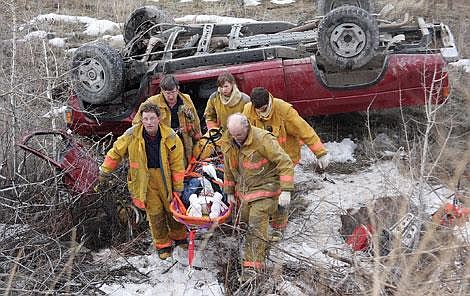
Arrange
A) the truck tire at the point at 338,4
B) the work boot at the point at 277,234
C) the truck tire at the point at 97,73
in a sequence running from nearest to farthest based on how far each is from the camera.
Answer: the work boot at the point at 277,234 < the truck tire at the point at 97,73 < the truck tire at the point at 338,4

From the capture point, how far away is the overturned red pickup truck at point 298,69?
21.7ft

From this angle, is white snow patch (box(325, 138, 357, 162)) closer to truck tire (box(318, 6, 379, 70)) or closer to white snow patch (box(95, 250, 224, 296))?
truck tire (box(318, 6, 379, 70))

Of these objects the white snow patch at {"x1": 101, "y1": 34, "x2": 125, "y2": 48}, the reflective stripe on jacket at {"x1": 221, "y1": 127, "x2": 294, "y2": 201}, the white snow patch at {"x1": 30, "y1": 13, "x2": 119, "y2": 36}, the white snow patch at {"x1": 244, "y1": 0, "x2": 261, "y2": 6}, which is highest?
the white snow patch at {"x1": 244, "y1": 0, "x2": 261, "y2": 6}

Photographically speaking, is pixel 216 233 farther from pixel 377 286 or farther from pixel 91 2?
pixel 91 2

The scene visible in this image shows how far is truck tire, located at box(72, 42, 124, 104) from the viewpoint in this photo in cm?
688

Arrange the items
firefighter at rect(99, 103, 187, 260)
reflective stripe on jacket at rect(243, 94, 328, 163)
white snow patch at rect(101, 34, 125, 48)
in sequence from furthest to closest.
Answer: white snow patch at rect(101, 34, 125, 48) → reflective stripe on jacket at rect(243, 94, 328, 163) → firefighter at rect(99, 103, 187, 260)

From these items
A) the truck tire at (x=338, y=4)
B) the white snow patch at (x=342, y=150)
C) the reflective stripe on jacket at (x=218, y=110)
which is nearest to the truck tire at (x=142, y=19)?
the truck tire at (x=338, y=4)

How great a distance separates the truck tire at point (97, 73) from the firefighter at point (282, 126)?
1.93 m

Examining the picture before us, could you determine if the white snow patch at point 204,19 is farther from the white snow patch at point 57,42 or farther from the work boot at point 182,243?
the work boot at point 182,243

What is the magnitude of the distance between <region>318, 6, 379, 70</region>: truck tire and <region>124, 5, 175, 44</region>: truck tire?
294cm

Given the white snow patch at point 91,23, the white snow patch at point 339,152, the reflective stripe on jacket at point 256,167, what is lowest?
the white snow patch at point 339,152

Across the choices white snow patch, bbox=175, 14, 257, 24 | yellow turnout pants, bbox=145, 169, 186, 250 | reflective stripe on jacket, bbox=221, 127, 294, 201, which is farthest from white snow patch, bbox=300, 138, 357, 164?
white snow patch, bbox=175, 14, 257, 24

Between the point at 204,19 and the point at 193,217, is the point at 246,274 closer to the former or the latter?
the point at 193,217

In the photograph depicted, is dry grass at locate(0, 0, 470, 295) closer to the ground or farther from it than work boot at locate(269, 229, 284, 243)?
farther from it
